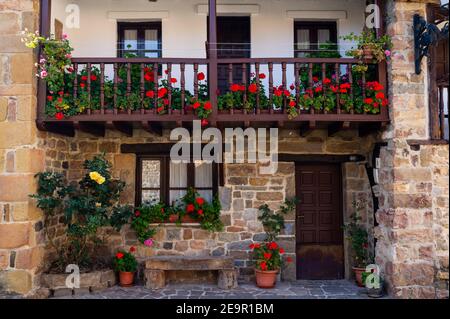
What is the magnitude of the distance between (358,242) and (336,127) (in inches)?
75.4

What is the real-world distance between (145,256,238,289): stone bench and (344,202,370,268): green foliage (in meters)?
1.99

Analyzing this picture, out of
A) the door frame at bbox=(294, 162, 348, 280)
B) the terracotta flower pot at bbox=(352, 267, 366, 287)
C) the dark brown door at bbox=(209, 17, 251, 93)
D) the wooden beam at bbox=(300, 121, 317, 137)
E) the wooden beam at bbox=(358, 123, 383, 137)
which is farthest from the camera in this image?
the dark brown door at bbox=(209, 17, 251, 93)

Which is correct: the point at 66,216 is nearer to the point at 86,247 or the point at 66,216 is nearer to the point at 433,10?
the point at 86,247

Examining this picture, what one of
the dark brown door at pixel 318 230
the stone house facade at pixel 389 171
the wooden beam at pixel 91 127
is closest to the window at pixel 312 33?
the stone house facade at pixel 389 171

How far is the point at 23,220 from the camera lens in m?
5.56

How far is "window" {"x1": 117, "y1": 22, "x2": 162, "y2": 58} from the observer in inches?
285

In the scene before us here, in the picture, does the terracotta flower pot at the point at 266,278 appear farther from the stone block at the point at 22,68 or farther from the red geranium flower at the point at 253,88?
the stone block at the point at 22,68

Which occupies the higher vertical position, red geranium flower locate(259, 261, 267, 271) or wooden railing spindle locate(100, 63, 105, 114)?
wooden railing spindle locate(100, 63, 105, 114)

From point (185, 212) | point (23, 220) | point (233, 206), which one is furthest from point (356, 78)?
point (23, 220)

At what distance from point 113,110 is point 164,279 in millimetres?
2737

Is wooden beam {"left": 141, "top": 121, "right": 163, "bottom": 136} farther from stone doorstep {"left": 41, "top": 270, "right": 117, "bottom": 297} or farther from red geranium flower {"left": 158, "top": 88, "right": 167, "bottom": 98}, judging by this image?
stone doorstep {"left": 41, "top": 270, "right": 117, "bottom": 297}

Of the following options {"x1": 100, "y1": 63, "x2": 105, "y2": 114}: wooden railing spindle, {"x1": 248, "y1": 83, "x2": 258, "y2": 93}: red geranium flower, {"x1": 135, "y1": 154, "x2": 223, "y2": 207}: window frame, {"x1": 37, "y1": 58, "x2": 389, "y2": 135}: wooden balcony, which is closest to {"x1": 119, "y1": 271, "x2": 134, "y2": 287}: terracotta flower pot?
{"x1": 135, "y1": 154, "x2": 223, "y2": 207}: window frame

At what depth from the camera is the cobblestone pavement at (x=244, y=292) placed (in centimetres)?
591

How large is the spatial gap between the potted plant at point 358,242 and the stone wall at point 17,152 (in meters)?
4.78
